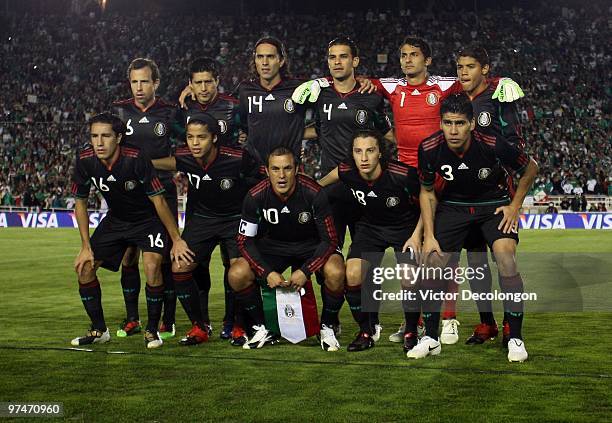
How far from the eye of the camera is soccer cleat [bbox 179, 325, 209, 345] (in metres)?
7.75

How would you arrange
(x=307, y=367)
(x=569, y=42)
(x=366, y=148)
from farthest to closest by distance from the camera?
(x=569, y=42), (x=366, y=148), (x=307, y=367)

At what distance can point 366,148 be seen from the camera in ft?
24.2

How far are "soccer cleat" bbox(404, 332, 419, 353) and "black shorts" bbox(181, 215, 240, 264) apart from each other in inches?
64.8

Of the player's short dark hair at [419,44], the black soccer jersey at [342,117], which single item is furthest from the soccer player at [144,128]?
the player's short dark hair at [419,44]

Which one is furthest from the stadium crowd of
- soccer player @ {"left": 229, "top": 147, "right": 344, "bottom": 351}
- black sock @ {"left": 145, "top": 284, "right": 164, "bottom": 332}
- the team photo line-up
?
soccer player @ {"left": 229, "top": 147, "right": 344, "bottom": 351}

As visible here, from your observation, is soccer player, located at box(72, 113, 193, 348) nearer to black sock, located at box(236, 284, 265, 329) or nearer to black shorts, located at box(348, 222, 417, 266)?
black sock, located at box(236, 284, 265, 329)

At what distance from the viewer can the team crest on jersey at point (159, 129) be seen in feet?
28.2

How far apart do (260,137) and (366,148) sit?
4.53ft

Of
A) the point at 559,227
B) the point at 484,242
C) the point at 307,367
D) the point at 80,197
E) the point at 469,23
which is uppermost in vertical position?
the point at 469,23

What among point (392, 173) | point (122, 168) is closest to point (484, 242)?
point (392, 173)

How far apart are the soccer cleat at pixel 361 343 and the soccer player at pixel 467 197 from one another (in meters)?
0.51

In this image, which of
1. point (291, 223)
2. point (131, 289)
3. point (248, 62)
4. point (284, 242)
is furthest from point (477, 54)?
point (248, 62)

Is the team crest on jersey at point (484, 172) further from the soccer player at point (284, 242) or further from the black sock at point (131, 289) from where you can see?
the black sock at point (131, 289)

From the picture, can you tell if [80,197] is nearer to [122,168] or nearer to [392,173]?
[122,168]
